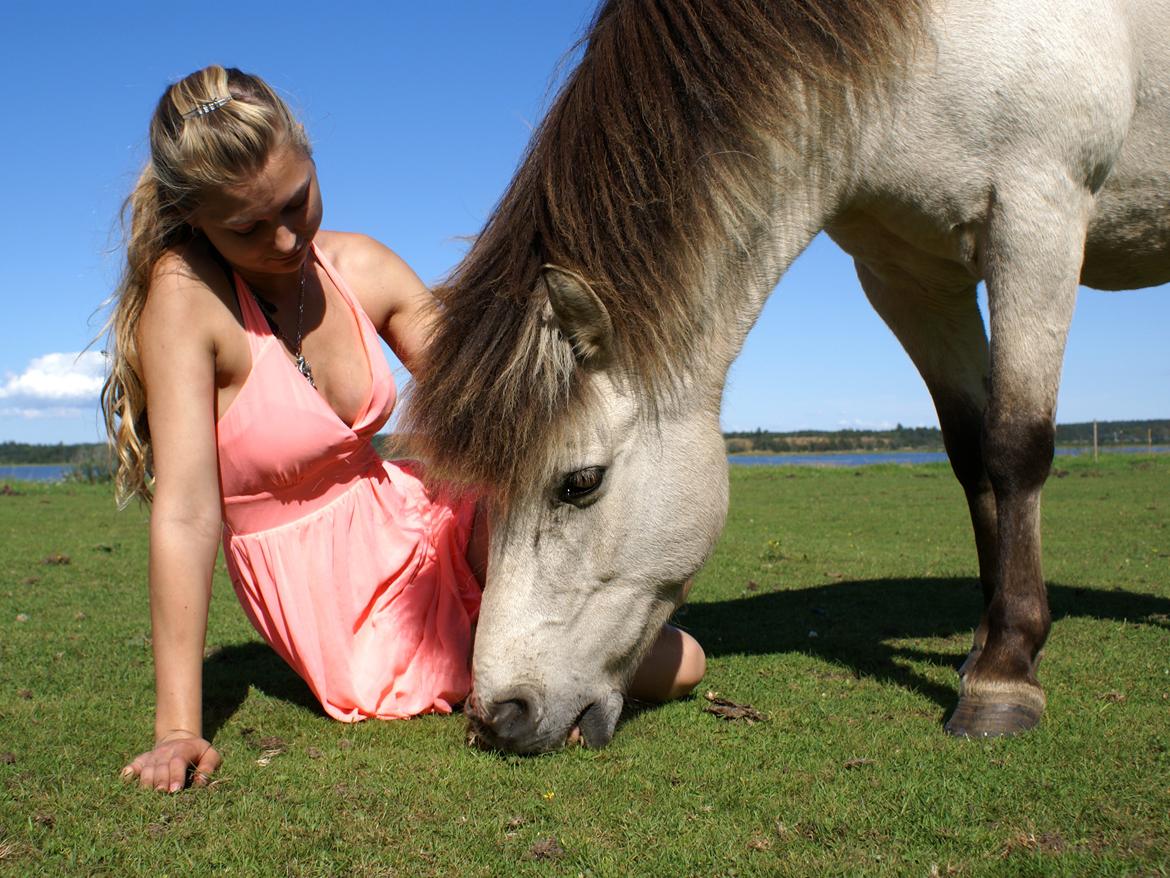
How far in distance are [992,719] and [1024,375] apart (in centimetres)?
98

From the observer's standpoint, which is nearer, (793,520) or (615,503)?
(615,503)

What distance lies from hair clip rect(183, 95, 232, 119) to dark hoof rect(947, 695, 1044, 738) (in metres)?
2.56

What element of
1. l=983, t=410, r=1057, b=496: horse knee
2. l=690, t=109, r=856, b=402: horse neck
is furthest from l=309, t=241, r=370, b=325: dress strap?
l=983, t=410, r=1057, b=496: horse knee

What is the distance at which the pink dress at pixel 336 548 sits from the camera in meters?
2.80

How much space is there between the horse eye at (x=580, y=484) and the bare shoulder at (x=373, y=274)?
1176 millimetres

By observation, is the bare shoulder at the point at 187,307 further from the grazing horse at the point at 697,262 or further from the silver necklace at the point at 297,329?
the grazing horse at the point at 697,262

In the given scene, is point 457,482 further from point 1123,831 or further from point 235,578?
Result: point 1123,831

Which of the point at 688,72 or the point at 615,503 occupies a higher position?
the point at 688,72

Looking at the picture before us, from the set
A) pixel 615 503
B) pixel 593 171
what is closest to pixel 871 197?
pixel 593 171

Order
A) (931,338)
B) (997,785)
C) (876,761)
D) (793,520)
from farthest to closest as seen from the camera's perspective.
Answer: (793,520), (931,338), (876,761), (997,785)

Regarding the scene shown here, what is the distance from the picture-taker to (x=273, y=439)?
276 centimetres

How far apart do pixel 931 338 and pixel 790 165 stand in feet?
4.66

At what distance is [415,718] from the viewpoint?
2.91 m

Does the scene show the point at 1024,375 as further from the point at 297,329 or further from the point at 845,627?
the point at 297,329
